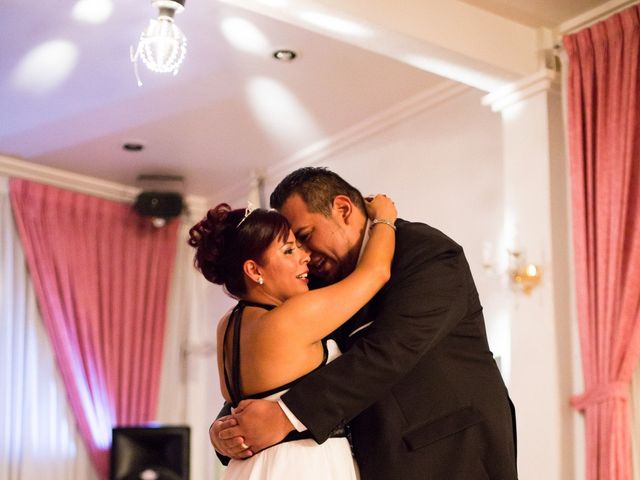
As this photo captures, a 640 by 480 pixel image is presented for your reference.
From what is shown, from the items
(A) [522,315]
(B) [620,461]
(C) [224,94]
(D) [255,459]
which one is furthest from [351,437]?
(C) [224,94]

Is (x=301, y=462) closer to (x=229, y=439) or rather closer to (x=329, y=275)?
(x=229, y=439)

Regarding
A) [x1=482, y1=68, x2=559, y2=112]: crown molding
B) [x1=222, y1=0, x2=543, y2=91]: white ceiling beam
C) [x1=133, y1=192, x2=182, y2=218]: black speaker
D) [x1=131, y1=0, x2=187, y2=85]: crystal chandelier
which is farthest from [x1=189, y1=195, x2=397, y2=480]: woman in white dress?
[x1=133, y1=192, x2=182, y2=218]: black speaker

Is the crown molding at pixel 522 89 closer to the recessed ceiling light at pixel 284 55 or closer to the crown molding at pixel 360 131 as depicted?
the crown molding at pixel 360 131

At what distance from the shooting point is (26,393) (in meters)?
6.73

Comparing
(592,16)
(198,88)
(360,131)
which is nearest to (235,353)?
(592,16)

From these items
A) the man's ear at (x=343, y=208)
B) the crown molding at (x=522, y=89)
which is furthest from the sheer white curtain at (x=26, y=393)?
the man's ear at (x=343, y=208)

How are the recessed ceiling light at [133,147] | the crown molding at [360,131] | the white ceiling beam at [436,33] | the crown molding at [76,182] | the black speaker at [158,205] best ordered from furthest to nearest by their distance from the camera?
the black speaker at [158,205]
the crown molding at [76,182]
the recessed ceiling light at [133,147]
the crown molding at [360,131]
the white ceiling beam at [436,33]

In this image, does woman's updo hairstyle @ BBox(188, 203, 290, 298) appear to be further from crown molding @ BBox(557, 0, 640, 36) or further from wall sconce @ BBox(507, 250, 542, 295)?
crown molding @ BBox(557, 0, 640, 36)

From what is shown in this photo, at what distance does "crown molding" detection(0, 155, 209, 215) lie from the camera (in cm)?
682

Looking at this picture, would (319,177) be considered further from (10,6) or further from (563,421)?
(10,6)

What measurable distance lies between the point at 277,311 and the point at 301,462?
36 centimetres

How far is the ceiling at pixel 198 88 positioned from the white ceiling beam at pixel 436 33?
33 millimetres

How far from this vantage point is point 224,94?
5.79 m

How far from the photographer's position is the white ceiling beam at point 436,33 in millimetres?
4273
